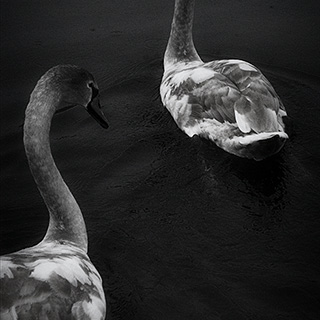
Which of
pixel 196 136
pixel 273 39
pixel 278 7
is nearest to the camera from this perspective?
pixel 196 136

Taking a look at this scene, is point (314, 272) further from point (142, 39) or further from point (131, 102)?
point (142, 39)

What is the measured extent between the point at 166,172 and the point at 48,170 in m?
1.96

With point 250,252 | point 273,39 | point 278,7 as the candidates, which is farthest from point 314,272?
point 278,7

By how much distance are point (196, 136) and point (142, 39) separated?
2400 millimetres

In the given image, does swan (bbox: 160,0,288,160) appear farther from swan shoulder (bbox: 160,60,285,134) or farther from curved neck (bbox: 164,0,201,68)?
curved neck (bbox: 164,0,201,68)

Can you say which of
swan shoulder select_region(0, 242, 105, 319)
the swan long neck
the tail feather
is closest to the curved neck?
the tail feather

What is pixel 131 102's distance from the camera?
25.5 feet

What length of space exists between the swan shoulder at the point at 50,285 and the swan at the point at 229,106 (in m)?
2.60

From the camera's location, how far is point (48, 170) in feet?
16.1

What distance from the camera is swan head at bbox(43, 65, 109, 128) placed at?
476 centimetres

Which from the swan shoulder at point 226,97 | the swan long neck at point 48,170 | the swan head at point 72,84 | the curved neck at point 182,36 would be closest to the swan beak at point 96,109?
the swan head at point 72,84

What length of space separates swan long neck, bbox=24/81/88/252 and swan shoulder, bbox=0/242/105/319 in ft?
1.31

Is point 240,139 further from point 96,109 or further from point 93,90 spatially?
point 93,90

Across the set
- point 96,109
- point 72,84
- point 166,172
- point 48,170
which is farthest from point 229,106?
point 48,170
